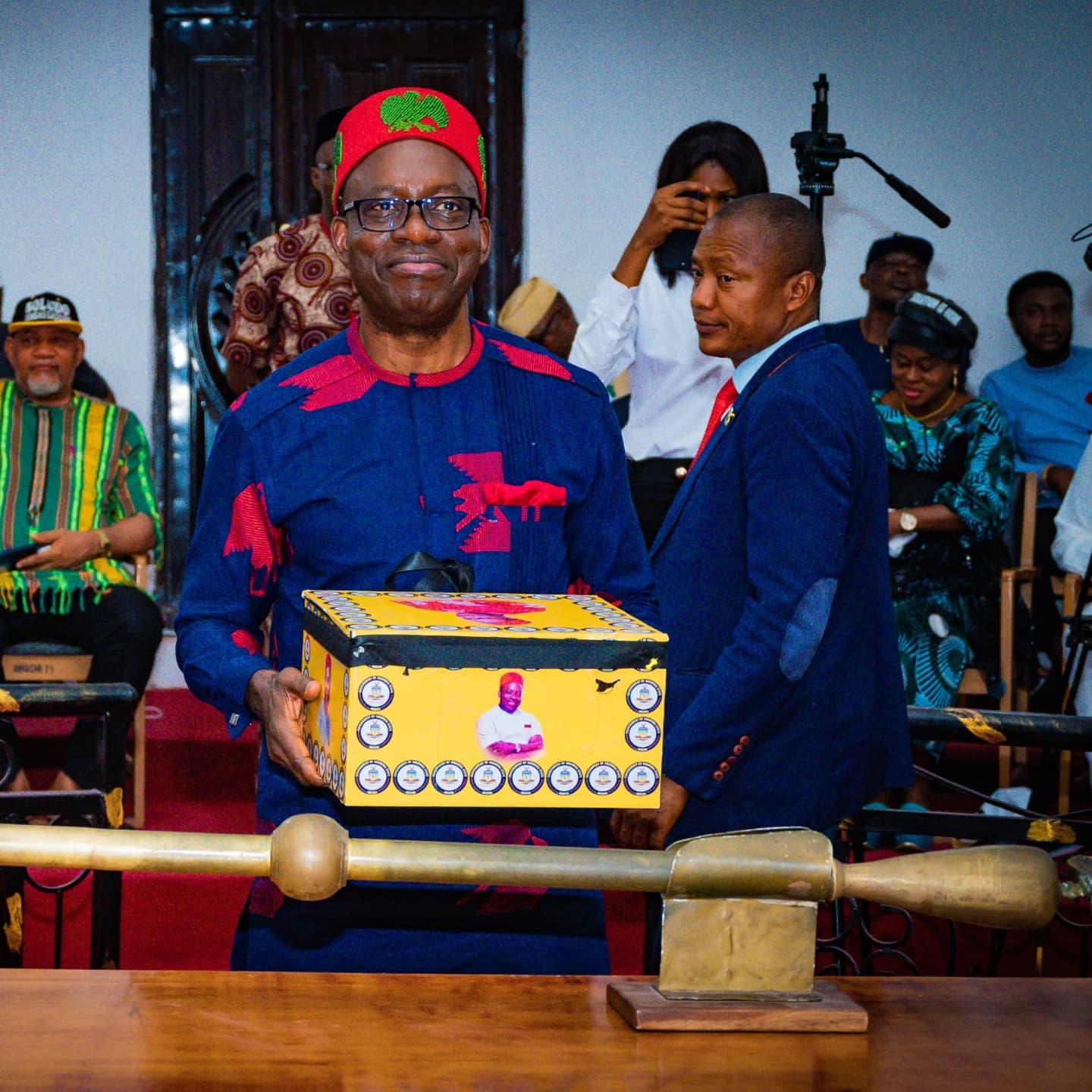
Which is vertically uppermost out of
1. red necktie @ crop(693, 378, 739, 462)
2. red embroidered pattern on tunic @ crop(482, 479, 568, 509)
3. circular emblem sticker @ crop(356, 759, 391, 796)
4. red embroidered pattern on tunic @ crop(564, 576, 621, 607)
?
red necktie @ crop(693, 378, 739, 462)

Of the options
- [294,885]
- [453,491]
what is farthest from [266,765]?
[294,885]

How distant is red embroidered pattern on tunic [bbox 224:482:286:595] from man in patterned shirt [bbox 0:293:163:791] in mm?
2584

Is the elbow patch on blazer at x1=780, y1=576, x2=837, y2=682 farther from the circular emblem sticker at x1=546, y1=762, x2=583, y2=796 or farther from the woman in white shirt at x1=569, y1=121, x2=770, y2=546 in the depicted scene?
the woman in white shirt at x1=569, y1=121, x2=770, y2=546

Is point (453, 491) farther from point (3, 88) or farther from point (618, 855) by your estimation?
point (3, 88)

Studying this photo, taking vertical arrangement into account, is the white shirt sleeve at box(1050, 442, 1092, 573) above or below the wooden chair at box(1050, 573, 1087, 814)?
above

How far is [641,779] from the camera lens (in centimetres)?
124

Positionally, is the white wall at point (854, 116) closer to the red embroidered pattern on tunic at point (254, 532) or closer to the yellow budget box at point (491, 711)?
the red embroidered pattern on tunic at point (254, 532)

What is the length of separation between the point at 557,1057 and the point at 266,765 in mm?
625

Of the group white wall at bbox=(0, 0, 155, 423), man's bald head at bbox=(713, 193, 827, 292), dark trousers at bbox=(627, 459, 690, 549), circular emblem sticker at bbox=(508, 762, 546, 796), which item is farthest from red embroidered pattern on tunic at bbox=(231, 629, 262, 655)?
white wall at bbox=(0, 0, 155, 423)

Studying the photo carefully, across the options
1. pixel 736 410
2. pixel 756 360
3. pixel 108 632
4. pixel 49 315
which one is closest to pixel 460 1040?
pixel 736 410

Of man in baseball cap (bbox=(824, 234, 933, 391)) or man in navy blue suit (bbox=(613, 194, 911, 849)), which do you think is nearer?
man in navy blue suit (bbox=(613, 194, 911, 849))

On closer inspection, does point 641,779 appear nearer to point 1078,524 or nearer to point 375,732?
point 375,732

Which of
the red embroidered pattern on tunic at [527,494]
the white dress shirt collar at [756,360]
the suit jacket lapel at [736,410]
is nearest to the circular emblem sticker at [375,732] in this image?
the red embroidered pattern on tunic at [527,494]

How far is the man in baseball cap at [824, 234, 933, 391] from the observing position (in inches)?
198
